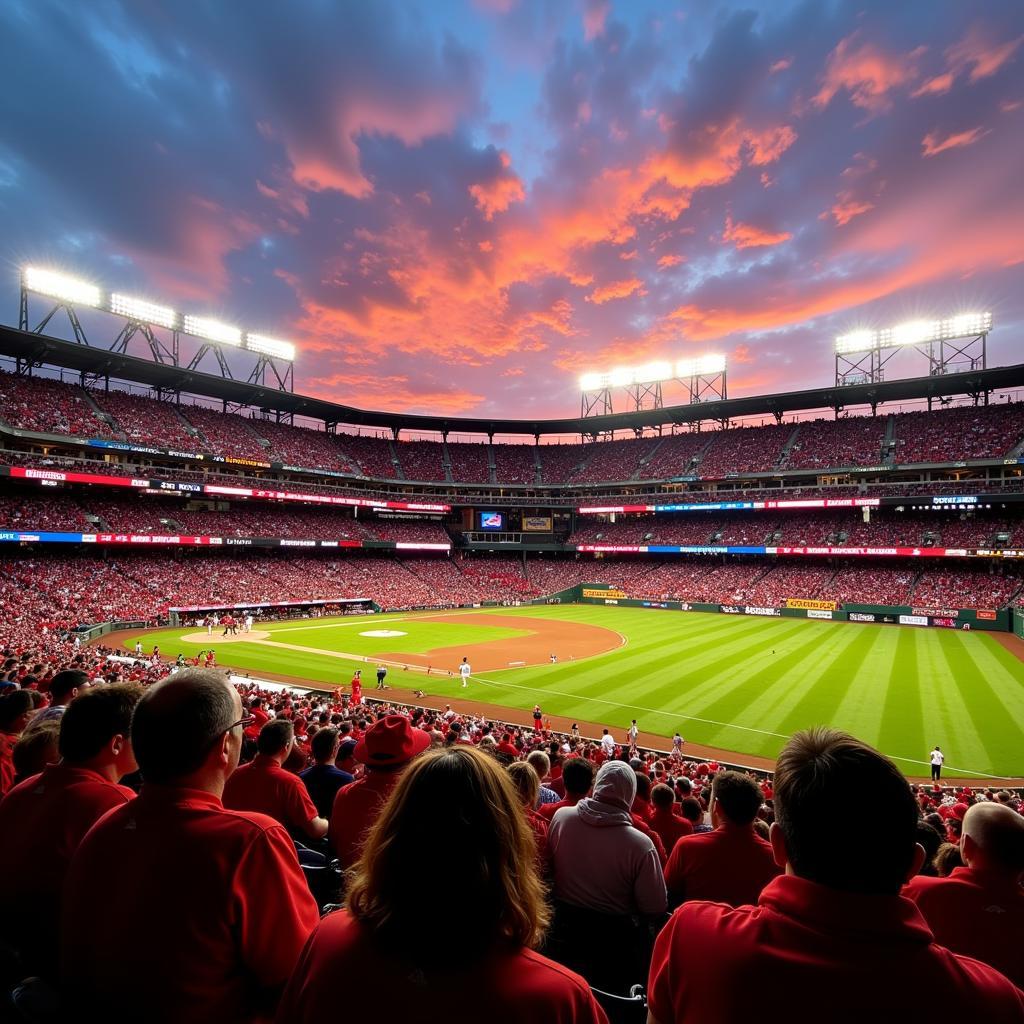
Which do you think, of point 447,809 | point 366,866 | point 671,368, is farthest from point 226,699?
point 671,368

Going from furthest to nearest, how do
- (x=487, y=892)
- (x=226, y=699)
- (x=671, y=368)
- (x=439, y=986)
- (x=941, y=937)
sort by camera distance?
(x=671, y=368), (x=941, y=937), (x=226, y=699), (x=487, y=892), (x=439, y=986)

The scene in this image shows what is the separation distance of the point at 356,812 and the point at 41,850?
2.34 m

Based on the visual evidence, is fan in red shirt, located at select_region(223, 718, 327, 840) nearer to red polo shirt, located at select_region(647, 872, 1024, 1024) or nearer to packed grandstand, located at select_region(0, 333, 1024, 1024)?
packed grandstand, located at select_region(0, 333, 1024, 1024)

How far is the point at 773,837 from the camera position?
2229 mm

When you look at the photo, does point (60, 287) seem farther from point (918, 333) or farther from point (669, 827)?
point (918, 333)

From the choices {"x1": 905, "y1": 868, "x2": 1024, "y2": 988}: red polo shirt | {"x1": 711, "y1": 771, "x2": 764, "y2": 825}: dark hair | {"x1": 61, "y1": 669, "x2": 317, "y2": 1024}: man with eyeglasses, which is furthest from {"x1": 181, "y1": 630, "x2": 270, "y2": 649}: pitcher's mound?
Answer: {"x1": 905, "y1": 868, "x2": 1024, "y2": 988}: red polo shirt

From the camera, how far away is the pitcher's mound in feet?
127

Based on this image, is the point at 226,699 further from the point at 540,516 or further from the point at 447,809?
the point at 540,516

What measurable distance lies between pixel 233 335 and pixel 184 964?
72.5 meters

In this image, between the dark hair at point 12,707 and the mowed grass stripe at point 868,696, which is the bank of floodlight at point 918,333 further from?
the dark hair at point 12,707

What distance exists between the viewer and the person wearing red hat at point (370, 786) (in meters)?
5.02

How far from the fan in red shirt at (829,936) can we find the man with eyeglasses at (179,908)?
5.38 feet

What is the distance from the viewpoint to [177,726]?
109 inches

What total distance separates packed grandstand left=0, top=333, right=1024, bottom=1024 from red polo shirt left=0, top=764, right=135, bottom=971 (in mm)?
16
